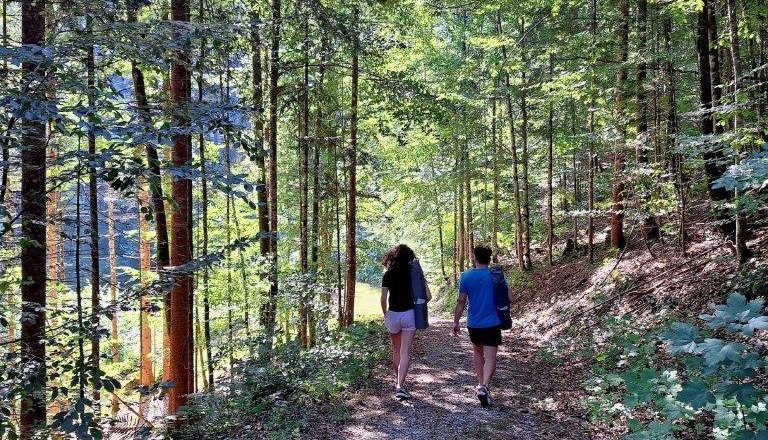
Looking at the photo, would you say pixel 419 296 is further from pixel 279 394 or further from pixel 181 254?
pixel 181 254

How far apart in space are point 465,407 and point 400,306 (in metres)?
1.46

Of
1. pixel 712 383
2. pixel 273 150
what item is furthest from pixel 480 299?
pixel 273 150

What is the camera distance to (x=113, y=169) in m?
2.85

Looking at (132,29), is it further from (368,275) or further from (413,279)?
(368,275)

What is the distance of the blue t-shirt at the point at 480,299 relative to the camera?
612 cm

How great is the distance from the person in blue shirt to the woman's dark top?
0.68 meters

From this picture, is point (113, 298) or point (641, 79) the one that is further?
point (113, 298)

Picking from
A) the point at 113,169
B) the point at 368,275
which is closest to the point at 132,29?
the point at 113,169

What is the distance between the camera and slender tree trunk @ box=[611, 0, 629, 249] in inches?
396

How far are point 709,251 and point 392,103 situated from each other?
6.59m

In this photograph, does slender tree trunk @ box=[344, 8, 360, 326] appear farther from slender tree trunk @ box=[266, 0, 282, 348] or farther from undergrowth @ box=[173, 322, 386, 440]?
undergrowth @ box=[173, 322, 386, 440]

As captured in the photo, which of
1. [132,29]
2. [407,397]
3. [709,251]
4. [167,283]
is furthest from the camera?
[709,251]

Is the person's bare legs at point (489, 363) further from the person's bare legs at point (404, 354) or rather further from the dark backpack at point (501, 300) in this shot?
the person's bare legs at point (404, 354)

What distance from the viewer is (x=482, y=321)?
6137mm
